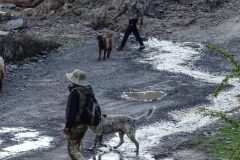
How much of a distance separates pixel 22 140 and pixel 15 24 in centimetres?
1120

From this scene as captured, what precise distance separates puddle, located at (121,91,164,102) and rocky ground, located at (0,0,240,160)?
0.73ft

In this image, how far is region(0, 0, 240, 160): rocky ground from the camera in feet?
35.5

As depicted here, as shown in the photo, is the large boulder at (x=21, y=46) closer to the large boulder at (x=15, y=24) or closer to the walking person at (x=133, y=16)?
the walking person at (x=133, y=16)

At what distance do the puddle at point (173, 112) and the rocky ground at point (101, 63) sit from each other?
251 mm

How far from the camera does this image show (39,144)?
9.31 m

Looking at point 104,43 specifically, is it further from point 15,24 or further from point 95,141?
point 95,141

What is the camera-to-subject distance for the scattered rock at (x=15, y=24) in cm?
2000

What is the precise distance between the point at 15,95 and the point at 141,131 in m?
3.80

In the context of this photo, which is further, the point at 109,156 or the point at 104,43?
the point at 104,43

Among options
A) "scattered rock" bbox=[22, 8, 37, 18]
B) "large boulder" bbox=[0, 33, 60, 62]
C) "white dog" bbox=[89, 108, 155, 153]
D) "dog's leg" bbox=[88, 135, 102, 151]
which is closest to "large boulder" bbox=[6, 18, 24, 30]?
A: "scattered rock" bbox=[22, 8, 37, 18]

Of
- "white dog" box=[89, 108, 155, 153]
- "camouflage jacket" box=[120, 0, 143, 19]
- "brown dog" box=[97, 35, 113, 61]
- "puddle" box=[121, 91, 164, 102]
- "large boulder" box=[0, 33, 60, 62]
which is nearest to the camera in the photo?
"white dog" box=[89, 108, 155, 153]

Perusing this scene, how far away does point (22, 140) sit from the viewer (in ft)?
31.2

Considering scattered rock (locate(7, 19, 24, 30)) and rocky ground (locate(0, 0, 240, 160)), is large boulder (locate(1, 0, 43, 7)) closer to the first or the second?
rocky ground (locate(0, 0, 240, 160))

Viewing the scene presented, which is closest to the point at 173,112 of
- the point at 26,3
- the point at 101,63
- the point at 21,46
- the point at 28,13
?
the point at 101,63
